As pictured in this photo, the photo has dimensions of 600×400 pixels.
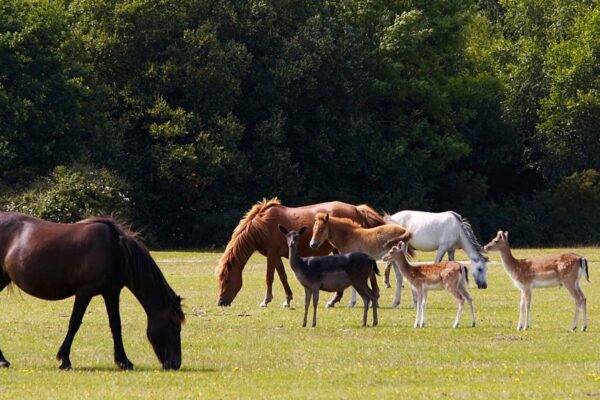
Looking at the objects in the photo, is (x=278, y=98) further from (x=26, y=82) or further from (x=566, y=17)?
(x=566, y=17)

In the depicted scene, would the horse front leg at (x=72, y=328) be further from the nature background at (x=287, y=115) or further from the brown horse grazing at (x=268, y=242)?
the nature background at (x=287, y=115)

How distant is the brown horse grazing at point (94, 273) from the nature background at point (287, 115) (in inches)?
1215

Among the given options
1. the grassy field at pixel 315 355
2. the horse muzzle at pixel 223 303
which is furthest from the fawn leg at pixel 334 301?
the horse muzzle at pixel 223 303

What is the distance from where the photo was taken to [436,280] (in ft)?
68.2

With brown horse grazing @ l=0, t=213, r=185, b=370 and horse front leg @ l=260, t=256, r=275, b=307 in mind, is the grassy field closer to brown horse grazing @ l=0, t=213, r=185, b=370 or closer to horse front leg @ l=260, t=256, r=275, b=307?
horse front leg @ l=260, t=256, r=275, b=307

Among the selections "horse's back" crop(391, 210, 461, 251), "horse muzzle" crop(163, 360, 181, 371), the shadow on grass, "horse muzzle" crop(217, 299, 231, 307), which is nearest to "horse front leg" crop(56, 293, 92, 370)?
the shadow on grass

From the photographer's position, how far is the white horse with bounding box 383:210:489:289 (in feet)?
97.2

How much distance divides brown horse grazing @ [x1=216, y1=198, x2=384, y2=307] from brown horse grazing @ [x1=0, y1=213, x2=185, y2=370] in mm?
9550

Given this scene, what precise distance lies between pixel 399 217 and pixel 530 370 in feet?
55.7

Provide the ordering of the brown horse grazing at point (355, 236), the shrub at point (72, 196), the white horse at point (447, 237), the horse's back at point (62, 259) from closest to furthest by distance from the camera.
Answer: the horse's back at point (62, 259) < the brown horse grazing at point (355, 236) < the white horse at point (447, 237) < the shrub at point (72, 196)

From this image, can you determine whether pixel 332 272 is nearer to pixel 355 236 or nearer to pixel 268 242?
pixel 355 236

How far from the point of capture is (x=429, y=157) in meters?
60.2

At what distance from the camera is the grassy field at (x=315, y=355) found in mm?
13930

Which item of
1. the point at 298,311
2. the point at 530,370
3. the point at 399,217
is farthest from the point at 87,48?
the point at 530,370
